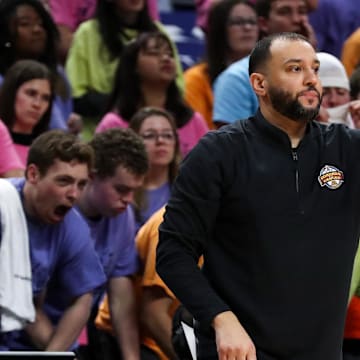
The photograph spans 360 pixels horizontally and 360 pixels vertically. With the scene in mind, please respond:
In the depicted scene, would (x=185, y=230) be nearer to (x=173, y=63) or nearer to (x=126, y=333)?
(x=126, y=333)

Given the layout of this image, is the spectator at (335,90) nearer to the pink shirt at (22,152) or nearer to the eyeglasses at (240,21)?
the eyeglasses at (240,21)

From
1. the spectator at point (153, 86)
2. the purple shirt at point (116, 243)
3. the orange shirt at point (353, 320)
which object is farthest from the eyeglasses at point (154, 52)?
the orange shirt at point (353, 320)

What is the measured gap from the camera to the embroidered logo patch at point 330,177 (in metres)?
3.75

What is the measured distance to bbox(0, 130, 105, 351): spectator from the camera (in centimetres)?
516

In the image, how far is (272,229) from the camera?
3686 millimetres

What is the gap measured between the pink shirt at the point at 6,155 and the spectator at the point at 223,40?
181cm

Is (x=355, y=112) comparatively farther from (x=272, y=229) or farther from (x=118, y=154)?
(x=272, y=229)

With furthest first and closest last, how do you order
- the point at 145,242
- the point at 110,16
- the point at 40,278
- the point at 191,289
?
the point at 110,16, the point at 145,242, the point at 40,278, the point at 191,289

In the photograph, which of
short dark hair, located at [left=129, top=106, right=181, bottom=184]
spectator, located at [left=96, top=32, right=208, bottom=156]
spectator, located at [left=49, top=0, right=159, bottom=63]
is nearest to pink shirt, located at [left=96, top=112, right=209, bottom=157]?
spectator, located at [left=96, top=32, right=208, bottom=156]

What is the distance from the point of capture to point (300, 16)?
7.54 metres

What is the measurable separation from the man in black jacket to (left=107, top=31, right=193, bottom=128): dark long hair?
3.22 m

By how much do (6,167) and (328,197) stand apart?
2.58 meters

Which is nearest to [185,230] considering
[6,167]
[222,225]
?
[222,225]

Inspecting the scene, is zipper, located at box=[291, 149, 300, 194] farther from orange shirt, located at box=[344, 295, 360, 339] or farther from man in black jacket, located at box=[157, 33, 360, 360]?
orange shirt, located at box=[344, 295, 360, 339]
